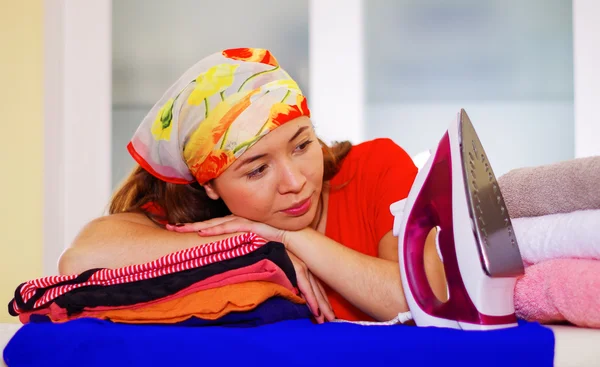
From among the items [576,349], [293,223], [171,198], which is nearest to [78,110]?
[171,198]

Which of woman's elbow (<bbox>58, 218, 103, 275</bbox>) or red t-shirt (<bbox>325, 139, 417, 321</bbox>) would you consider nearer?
woman's elbow (<bbox>58, 218, 103, 275</bbox>)

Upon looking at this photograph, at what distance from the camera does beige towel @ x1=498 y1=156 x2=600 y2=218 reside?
37.3 inches

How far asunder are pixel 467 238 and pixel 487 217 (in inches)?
1.5

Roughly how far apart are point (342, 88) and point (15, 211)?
128 centimetres

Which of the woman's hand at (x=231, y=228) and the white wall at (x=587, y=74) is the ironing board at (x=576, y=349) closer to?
the woman's hand at (x=231, y=228)

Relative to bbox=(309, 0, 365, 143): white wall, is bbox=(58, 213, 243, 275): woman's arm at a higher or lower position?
lower

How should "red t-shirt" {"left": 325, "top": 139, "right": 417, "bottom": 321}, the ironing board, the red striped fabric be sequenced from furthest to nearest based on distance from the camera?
1. "red t-shirt" {"left": 325, "top": 139, "right": 417, "bottom": 321}
2. the red striped fabric
3. the ironing board

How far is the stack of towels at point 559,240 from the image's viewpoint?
0.88 m

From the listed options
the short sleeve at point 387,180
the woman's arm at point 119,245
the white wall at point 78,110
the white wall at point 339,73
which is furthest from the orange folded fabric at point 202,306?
the white wall at point 78,110

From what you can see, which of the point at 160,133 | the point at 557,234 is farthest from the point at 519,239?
the point at 160,133

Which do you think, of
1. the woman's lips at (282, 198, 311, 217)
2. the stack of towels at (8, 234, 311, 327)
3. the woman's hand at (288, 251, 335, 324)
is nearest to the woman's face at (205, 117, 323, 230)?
the woman's lips at (282, 198, 311, 217)

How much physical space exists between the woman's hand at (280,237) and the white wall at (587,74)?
1.67 meters

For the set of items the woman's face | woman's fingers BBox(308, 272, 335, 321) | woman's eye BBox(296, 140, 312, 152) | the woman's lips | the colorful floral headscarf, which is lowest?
woman's fingers BBox(308, 272, 335, 321)

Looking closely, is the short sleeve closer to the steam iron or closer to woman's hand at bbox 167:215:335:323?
woman's hand at bbox 167:215:335:323
